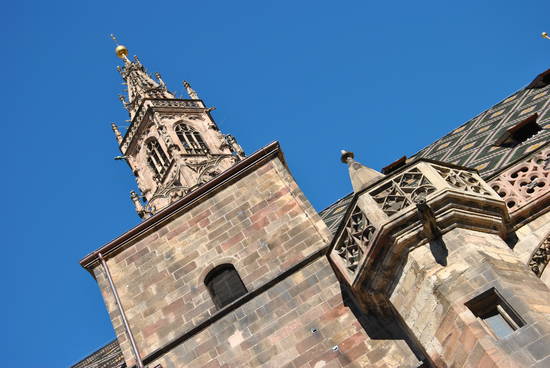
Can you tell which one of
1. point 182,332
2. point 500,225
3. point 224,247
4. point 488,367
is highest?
point 224,247

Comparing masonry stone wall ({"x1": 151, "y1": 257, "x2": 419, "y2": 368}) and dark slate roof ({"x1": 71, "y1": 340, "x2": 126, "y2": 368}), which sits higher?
dark slate roof ({"x1": 71, "y1": 340, "x2": 126, "y2": 368})

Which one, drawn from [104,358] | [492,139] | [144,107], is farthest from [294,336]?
[144,107]

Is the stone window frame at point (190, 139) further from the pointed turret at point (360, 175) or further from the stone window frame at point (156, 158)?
the pointed turret at point (360, 175)

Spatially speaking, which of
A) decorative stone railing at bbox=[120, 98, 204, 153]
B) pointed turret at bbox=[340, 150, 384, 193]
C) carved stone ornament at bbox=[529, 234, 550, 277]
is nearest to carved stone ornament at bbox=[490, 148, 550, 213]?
carved stone ornament at bbox=[529, 234, 550, 277]

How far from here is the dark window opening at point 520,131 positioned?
42.3 ft

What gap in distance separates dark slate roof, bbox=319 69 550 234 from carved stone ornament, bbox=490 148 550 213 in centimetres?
17

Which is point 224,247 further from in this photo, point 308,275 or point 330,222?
point 330,222

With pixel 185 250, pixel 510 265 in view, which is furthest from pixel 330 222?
pixel 510 265

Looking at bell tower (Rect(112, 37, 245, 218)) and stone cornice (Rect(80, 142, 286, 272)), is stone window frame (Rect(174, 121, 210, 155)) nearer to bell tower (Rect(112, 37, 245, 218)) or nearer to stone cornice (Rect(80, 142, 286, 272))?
bell tower (Rect(112, 37, 245, 218))

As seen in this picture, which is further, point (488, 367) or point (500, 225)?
point (500, 225)

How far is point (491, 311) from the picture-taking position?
351 inches

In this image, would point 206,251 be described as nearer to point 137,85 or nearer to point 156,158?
point 156,158

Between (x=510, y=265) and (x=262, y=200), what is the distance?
548 centimetres

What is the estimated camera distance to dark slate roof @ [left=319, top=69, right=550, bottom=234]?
1212 centimetres
